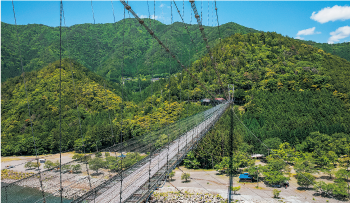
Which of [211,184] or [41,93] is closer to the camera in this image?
[211,184]

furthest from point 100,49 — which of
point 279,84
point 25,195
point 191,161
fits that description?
point 191,161

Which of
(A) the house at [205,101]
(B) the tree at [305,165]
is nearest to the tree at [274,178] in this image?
(B) the tree at [305,165]

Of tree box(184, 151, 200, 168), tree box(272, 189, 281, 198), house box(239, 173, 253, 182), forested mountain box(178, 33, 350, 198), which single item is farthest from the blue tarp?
tree box(184, 151, 200, 168)

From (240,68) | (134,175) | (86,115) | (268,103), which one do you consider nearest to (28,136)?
(86,115)

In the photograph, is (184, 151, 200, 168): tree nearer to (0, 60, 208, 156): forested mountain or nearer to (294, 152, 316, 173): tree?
(0, 60, 208, 156): forested mountain

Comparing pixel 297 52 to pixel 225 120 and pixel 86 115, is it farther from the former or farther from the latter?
pixel 86 115

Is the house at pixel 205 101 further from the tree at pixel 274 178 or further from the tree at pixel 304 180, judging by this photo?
the tree at pixel 304 180
